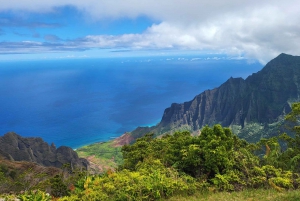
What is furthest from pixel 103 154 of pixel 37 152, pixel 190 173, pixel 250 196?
pixel 250 196

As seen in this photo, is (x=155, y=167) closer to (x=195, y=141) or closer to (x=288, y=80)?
(x=195, y=141)

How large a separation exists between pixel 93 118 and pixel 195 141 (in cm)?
15338

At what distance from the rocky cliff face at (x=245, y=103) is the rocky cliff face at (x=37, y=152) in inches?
1886

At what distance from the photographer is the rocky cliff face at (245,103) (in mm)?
134962

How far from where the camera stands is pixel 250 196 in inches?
523

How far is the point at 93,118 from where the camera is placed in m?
166

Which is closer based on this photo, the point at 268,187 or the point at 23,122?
the point at 268,187

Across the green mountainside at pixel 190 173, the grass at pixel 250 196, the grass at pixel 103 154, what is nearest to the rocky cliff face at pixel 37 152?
the grass at pixel 103 154

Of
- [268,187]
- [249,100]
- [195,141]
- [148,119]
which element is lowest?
[148,119]

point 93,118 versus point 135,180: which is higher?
point 135,180

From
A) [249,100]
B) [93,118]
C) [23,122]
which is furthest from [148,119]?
[23,122]

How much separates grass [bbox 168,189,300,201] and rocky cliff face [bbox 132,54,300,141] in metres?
110

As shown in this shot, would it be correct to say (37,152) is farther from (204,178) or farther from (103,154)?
(204,178)

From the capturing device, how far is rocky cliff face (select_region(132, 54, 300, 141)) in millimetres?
134962
